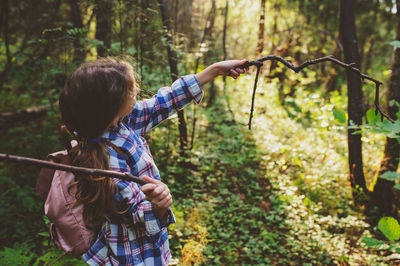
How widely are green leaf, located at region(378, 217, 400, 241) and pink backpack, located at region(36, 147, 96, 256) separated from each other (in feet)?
7.78

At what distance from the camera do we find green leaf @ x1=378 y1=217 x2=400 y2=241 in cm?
236

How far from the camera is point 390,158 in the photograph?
13.7 feet

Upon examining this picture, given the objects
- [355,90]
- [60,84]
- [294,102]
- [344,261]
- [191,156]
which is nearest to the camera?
[344,261]

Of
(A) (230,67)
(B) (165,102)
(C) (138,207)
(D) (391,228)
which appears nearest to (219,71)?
(A) (230,67)

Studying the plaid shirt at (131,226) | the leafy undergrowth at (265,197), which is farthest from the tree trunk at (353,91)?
the plaid shirt at (131,226)

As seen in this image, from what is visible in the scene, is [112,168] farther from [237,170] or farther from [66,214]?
[237,170]

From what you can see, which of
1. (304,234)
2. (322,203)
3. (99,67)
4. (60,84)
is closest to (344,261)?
(304,234)

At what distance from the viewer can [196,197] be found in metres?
4.53

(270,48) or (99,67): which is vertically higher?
(270,48)

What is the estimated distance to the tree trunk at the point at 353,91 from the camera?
4.18 meters

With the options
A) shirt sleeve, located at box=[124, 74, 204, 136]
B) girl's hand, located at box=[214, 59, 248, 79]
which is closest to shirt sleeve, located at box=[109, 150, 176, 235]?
shirt sleeve, located at box=[124, 74, 204, 136]

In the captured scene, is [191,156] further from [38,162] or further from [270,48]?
[270,48]

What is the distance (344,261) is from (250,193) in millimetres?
1708

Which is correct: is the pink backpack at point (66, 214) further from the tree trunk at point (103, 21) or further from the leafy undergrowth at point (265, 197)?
the tree trunk at point (103, 21)
